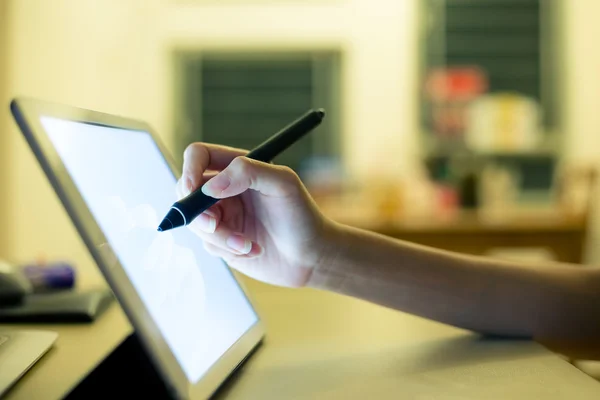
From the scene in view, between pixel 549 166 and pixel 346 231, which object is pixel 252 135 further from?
pixel 346 231

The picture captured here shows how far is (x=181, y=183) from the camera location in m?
0.52

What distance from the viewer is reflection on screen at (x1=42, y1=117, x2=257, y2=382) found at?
39 centimetres

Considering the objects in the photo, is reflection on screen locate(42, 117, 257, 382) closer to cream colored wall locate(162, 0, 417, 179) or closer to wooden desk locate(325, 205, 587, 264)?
wooden desk locate(325, 205, 587, 264)

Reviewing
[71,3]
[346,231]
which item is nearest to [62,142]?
[346,231]

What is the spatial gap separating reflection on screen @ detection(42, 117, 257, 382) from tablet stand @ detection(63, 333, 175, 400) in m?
0.05

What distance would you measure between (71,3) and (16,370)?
2876 mm

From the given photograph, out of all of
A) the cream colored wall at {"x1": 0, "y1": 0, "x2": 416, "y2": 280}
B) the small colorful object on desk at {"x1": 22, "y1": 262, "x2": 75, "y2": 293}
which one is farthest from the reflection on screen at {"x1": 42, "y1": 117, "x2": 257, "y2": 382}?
the cream colored wall at {"x1": 0, "y1": 0, "x2": 416, "y2": 280}

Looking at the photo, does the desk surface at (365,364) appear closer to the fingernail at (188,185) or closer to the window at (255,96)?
the fingernail at (188,185)

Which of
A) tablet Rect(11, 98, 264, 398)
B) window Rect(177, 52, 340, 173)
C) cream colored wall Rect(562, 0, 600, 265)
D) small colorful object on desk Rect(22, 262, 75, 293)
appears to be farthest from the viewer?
window Rect(177, 52, 340, 173)

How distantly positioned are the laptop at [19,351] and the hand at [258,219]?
135mm

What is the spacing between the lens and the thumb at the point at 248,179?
453 millimetres

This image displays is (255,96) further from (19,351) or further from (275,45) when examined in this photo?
(19,351)

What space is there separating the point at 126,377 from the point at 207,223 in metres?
0.14

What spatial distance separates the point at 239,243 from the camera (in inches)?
20.1
